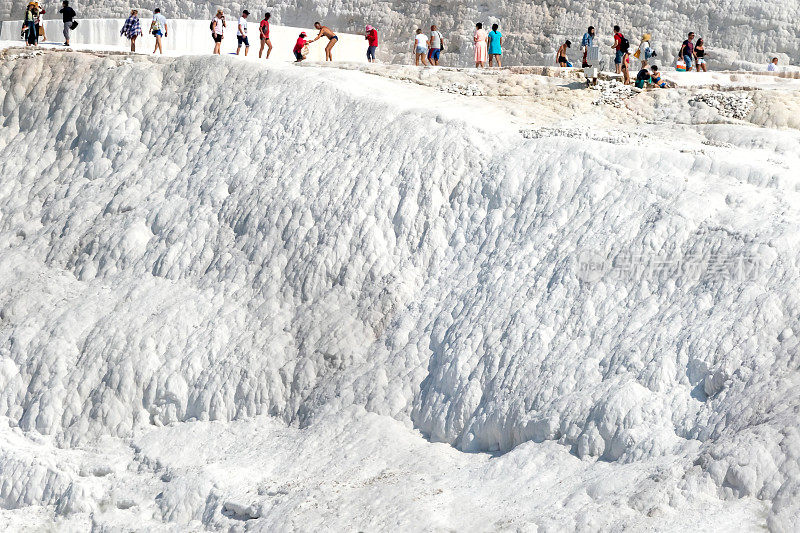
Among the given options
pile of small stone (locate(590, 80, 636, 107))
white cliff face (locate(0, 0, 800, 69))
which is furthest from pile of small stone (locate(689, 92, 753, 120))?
white cliff face (locate(0, 0, 800, 69))

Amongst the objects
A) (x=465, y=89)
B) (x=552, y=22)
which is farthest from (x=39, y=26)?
(x=552, y=22)

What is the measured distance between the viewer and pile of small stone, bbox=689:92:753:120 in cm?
1441

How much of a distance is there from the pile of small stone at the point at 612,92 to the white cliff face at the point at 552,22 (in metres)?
6.88

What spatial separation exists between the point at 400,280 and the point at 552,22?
12.2 m

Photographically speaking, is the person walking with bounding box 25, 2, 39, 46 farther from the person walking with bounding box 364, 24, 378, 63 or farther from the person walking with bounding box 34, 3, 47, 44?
the person walking with bounding box 364, 24, 378, 63

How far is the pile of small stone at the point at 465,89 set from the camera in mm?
15281

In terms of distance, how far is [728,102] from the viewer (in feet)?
47.9

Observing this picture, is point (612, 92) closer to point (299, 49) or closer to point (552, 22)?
point (299, 49)

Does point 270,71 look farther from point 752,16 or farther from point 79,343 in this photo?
point 752,16

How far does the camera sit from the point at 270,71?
1526cm

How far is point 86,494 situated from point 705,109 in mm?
9521

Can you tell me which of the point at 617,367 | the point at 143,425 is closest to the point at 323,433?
the point at 143,425

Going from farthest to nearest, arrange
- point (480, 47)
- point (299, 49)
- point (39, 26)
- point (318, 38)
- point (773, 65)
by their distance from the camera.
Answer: point (773, 65)
point (39, 26)
point (480, 47)
point (318, 38)
point (299, 49)

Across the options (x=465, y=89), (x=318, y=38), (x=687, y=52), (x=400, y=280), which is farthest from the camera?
(x=687, y=52)
